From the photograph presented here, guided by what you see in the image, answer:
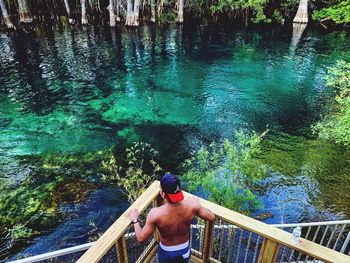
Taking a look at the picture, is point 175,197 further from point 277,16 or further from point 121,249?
point 277,16

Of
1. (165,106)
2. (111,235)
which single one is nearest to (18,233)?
(111,235)

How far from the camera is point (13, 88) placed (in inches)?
707

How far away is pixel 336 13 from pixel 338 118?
87.3ft

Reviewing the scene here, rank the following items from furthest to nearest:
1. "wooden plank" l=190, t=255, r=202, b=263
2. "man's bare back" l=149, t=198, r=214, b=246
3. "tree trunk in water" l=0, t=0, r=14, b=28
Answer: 1. "tree trunk in water" l=0, t=0, r=14, b=28
2. "wooden plank" l=190, t=255, r=202, b=263
3. "man's bare back" l=149, t=198, r=214, b=246

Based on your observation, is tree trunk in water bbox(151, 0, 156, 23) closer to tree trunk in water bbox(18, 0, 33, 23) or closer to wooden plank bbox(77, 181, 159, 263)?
tree trunk in water bbox(18, 0, 33, 23)

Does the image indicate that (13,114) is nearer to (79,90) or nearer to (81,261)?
(79,90)

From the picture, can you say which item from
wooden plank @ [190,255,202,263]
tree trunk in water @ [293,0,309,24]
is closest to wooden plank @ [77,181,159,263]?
wooden plank @ [190,255,202,263]

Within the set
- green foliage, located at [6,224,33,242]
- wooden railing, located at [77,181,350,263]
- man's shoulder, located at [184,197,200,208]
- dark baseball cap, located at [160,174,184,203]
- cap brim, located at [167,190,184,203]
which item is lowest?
green foliage, located at [6,224,33,242]

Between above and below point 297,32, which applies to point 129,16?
above

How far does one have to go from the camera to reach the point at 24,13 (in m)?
32.6

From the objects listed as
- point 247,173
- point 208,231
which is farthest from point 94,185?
point 208,231

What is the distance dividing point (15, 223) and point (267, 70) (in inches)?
724

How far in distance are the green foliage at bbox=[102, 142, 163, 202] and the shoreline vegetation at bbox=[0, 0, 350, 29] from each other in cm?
2566

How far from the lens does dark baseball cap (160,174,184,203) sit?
10.6 feet
